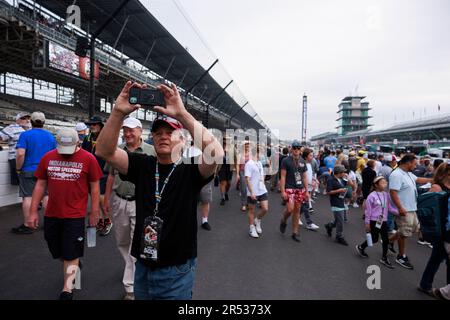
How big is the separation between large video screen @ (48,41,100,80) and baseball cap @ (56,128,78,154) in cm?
1170

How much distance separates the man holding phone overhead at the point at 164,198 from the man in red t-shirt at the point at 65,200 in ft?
3.93

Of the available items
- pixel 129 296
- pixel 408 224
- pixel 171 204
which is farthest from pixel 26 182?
pixel 408 224

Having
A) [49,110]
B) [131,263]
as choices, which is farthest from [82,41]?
[49,110]

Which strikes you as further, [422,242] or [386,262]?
[422,242]

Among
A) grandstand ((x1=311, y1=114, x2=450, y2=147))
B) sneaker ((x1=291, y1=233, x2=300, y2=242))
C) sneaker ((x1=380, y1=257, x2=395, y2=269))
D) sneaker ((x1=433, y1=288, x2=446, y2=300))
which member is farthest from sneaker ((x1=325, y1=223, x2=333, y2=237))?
grandstand ((x1=311, y1=114, x2=450, y2=147))

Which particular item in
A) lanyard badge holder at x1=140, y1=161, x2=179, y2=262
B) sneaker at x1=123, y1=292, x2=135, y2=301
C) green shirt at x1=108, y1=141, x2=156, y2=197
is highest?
green shirt at x1=108, y1=141, x2=156, y2=197

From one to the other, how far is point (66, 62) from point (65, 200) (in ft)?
42.1

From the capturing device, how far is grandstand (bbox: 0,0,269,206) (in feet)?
36.3

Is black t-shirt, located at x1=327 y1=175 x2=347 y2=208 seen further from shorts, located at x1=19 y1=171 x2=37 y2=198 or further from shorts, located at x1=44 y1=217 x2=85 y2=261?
shorts, located at x1=19 y1=171 x2=37 y2=198

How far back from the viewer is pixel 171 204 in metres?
1.50

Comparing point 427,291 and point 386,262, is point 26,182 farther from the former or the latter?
point 427,291

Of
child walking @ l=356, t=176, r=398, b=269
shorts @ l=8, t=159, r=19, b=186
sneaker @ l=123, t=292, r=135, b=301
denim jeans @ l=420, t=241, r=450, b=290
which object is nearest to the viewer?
Result: sneaker @ l=123, t=292, r=135, b=301
